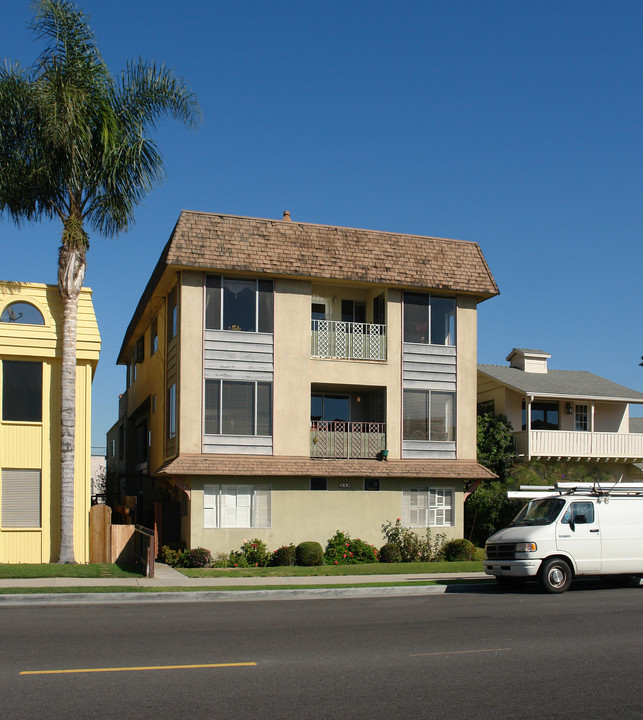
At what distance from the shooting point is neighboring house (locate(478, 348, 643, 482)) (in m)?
33.7

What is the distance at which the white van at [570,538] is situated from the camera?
18.3m

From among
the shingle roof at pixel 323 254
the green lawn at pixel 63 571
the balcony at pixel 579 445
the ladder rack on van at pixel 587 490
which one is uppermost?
the shingle roof at pixel 323 254

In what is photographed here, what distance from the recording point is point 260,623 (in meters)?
13.5

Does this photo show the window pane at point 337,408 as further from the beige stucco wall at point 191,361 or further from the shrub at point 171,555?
the shrub at point 171,555

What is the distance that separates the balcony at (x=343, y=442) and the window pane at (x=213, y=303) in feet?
15.6

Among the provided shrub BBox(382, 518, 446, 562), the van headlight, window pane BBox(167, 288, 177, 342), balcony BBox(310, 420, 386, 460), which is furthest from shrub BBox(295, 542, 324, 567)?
the van headlight

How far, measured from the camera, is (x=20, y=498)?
24156 mm

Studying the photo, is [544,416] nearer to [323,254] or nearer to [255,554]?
[323,254]

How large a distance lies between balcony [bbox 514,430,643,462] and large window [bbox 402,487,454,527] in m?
5.45

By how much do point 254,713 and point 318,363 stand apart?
834 inches

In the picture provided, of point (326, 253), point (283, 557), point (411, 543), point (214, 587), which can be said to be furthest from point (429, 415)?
point (214, 587)

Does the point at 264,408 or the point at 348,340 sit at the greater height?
the point at 348,340

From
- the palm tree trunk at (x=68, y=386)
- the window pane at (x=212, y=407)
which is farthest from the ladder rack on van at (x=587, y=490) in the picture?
the palm tree trunk at (x=68, y=386)

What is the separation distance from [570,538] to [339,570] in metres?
7.33
